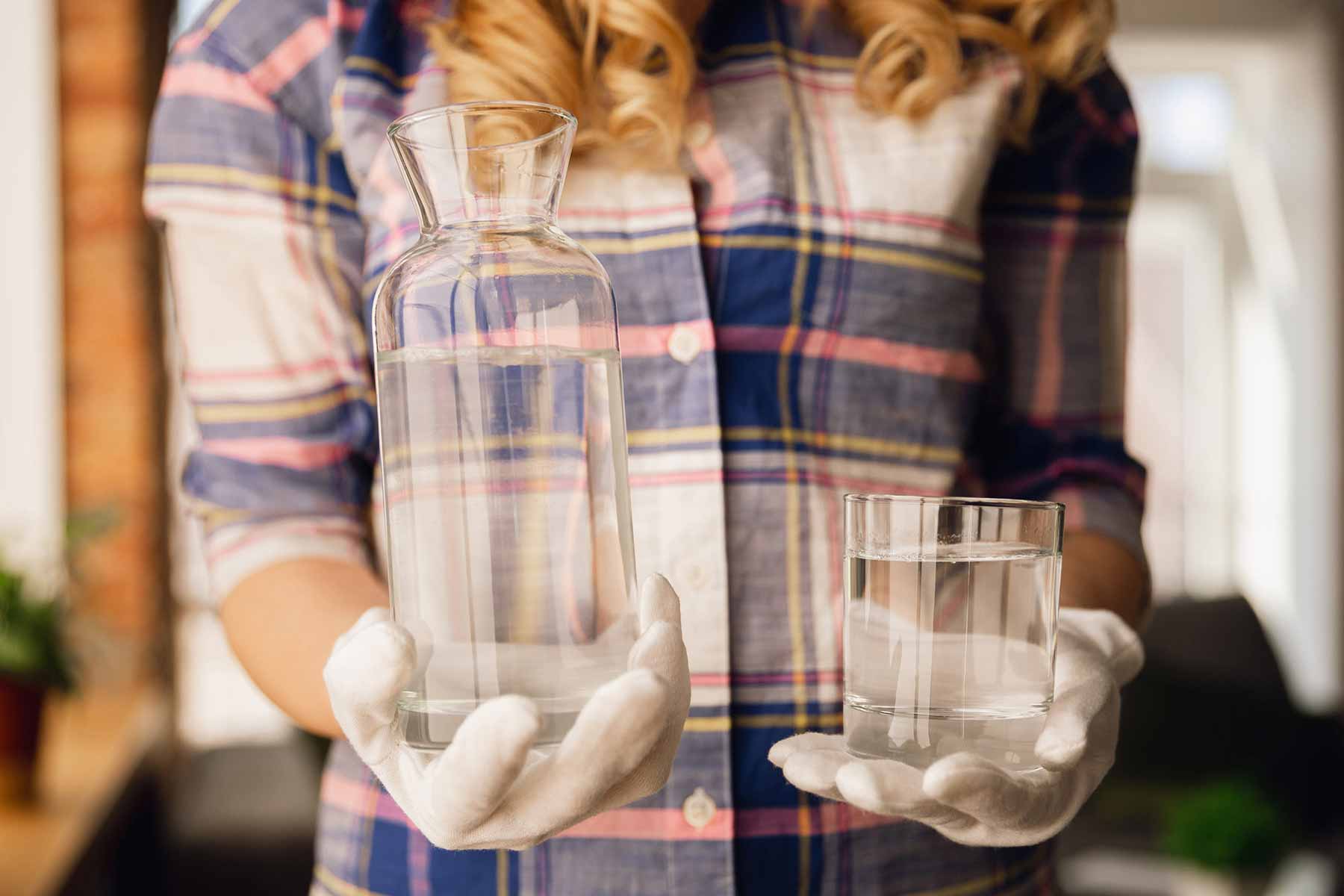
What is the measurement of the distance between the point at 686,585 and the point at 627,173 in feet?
0.76

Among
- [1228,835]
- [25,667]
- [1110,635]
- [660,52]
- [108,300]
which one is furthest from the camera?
[108,300]

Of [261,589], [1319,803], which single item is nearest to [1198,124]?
[1319,803]

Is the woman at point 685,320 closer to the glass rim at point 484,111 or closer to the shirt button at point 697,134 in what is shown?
the shirt button at point 697,134

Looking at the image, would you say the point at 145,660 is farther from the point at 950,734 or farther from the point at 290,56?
the point at 950,734

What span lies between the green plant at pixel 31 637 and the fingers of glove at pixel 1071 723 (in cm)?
166

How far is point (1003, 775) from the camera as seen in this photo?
484mm

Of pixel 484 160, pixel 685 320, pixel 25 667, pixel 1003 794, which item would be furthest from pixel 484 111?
pixel 25 667

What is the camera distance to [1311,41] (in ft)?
14.0

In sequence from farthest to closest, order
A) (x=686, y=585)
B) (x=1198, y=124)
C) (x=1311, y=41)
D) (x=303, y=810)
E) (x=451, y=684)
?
(x=1198, y=124) → (x=1311, y=41) → (x=303, y=810) → (x=686, y=585) → (x=451, y=684)

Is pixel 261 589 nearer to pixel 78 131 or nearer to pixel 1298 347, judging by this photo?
pixel 78 131

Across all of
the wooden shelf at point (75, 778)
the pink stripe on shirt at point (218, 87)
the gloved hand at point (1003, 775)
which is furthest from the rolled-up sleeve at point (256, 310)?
the wooden shelf at point (75, 778)

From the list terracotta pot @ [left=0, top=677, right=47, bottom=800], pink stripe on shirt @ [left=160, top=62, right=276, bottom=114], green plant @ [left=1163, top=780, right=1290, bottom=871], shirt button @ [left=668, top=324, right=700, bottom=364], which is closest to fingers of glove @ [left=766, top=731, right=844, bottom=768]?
shirt button @ [left=668, top=324, right=700, bottom=364]

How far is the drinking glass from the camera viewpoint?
50cm

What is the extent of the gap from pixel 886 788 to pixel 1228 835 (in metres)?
1.81
